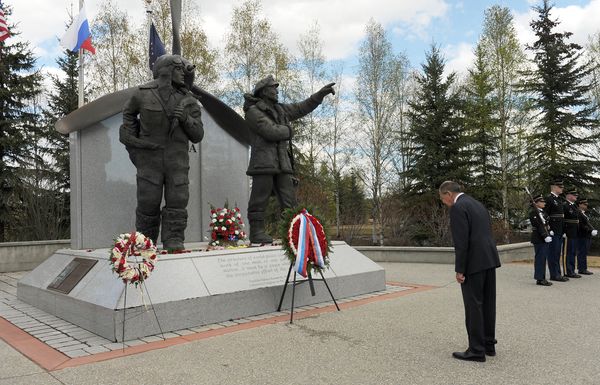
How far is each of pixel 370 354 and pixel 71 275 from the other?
14.5ft

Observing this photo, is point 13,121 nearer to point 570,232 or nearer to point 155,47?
point 155,47

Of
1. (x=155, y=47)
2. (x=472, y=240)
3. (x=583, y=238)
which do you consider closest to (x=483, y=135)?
(x=583, y=238)

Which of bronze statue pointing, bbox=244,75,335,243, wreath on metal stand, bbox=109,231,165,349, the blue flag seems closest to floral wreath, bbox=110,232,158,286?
wreath on metal stand, bbox=109,231,165,349

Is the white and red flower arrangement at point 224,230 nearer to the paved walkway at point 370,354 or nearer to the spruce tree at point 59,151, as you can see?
the paved walkway at point 370,354

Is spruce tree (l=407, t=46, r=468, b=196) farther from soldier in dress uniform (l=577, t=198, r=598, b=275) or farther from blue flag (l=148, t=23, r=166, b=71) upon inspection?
blue flag (l=148, t=23, r=166, b=71)

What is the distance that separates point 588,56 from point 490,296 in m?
28.3

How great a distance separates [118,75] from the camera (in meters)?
24.7

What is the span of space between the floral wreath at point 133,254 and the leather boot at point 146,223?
203 cm

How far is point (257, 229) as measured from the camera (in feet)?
27.4

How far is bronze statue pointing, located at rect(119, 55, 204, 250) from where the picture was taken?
691 cm

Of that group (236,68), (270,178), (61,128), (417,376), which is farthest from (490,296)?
(236,68)

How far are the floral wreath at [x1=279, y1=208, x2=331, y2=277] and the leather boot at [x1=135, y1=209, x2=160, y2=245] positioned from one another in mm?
2145

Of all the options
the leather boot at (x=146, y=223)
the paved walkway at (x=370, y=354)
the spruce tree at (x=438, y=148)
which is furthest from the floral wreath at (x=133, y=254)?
the spruce tree at (x=438, y=148)

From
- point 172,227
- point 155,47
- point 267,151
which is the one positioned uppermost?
point 155,47
